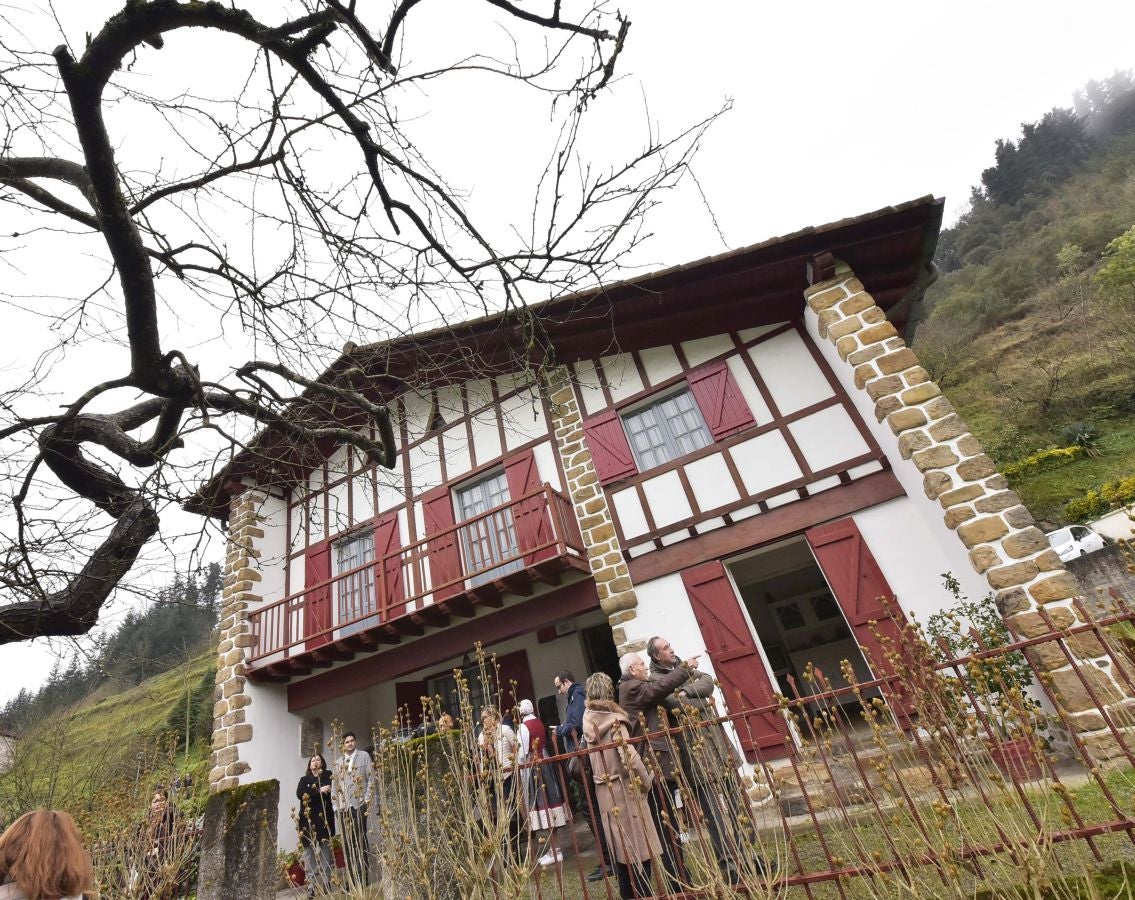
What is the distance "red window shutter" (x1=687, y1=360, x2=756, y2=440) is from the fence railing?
3.86 meters

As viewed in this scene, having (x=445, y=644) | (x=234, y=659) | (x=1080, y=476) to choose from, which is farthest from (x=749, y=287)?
(x=1080, y=476)

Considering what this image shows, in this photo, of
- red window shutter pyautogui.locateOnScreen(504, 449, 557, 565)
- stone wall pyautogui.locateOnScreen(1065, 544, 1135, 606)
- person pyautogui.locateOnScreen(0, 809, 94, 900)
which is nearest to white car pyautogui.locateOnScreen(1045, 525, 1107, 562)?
stone wall pyautogui.locateOnScreen(1065, 544, 1135, 606)

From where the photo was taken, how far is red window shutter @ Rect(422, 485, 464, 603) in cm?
714

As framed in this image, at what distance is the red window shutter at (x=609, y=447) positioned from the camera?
22.7 feet

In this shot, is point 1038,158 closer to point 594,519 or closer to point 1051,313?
point 1051,313

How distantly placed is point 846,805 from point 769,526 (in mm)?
3702

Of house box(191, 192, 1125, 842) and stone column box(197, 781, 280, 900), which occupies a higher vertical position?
house box(191, 192, 1125, 842)

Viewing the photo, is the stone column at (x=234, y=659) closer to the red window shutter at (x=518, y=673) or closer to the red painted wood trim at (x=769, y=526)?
the red window shutter at (x=518, y=673)

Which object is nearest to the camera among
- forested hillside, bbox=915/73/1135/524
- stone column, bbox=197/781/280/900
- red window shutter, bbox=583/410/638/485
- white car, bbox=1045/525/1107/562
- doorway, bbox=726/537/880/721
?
stone column, bbox=197/781/280/900

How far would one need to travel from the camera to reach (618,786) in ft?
10.0

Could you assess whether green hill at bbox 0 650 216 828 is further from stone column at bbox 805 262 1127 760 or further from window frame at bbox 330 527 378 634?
stone column at bbox 805 262 1127 760

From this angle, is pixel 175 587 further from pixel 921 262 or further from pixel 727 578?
pixel 921 262

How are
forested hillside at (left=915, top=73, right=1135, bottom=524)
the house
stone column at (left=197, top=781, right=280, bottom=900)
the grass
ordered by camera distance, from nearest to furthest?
stone column at (left=197, top=781, right=280, bottom=900)
the house
the grass
forested hillside at (left=915, top=73, right=1135, bottom=524)

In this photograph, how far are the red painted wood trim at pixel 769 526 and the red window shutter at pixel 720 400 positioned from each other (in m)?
1.08
